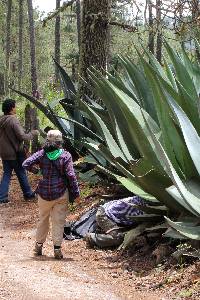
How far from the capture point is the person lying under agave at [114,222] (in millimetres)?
5488

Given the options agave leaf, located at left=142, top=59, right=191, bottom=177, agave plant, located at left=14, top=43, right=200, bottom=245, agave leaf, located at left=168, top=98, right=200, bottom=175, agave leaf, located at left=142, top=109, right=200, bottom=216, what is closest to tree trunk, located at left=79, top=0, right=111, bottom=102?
agave plant, located at left=14, top=43, right=200, bottom=245

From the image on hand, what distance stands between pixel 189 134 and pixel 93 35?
4.88 metres

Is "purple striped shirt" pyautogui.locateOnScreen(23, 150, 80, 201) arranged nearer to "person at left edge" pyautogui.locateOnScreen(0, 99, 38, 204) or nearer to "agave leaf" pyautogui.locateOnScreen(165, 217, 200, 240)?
"agave leaf" pyautogui.locateOnScreen(165, 217, 200, 240)

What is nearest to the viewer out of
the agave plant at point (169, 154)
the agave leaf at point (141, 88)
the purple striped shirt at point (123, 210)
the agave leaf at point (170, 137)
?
the agave plant at point (169, 154)

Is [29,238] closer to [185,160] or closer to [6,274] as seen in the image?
[6,274]

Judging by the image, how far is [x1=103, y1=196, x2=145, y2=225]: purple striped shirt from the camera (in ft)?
18.0

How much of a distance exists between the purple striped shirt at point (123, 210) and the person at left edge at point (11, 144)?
9.98 feet

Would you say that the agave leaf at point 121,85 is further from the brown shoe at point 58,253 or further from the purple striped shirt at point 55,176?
the brown shoe at point 58,253

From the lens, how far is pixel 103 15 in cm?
881

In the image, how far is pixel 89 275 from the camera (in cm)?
475

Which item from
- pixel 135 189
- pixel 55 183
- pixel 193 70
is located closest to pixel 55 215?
pixel 55 183

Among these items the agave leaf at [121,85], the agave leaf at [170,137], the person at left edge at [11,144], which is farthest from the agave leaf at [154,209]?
the person at left edge at [11,144]

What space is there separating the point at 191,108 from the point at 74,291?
1748 mm

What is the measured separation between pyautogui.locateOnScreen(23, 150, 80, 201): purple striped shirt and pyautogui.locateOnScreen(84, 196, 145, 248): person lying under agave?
39cm
